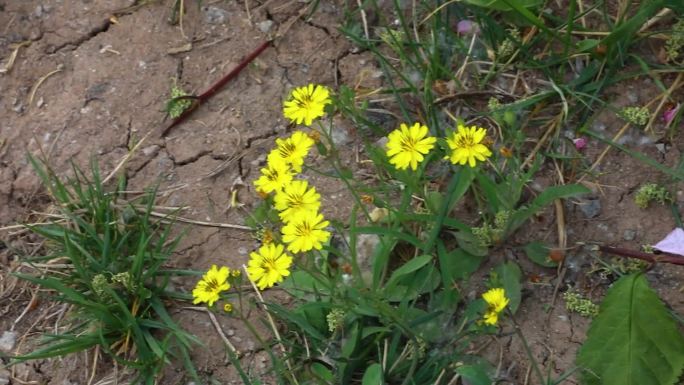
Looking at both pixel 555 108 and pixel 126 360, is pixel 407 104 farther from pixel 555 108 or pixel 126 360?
pixel 126 360

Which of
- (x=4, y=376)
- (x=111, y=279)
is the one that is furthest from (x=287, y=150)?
(x=4, y=376)

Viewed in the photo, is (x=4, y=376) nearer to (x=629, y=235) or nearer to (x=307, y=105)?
(x=307, y=105)

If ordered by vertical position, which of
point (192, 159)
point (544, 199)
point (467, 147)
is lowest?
point (192, 159)

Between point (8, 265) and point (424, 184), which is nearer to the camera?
point (424, 184)

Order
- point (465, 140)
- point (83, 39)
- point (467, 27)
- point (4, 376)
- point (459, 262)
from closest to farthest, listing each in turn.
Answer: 1. point (465, 140)
2. point (459, 262)
3. point (4, 376)
4. point (467, 27)
5. point (83, 39)

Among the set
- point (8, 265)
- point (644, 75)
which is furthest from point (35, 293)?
point (644, 75)

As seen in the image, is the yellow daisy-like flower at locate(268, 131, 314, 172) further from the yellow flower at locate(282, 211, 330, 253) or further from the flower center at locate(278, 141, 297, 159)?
the yellow flower at locate(282, 211, 330, 253)
